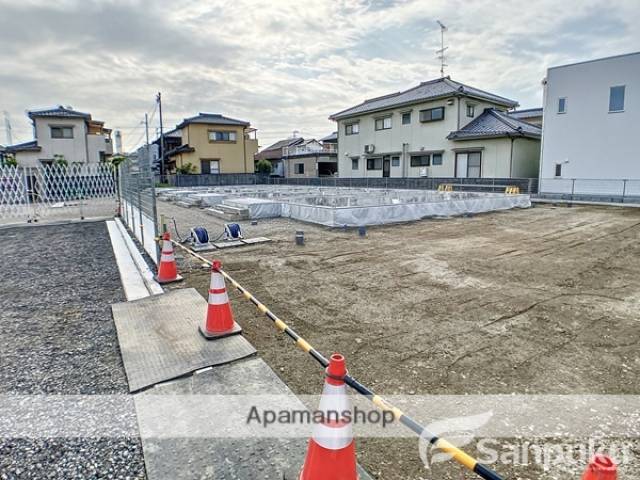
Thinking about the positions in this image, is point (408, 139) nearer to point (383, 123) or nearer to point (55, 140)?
point (383, 123)

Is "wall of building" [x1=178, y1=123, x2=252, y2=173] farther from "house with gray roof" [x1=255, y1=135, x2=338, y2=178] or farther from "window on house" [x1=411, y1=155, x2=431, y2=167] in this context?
"window on house" [x1=411, y1=155, x2=431, y2=167]

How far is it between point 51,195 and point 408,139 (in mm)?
20371

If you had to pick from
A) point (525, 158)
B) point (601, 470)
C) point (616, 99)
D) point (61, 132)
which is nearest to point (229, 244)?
point (601, 470)

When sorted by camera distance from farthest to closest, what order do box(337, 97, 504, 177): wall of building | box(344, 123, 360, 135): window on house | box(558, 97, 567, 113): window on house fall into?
box(344, 123, 360, 135): window on house < box(337, 97, 504, 177): wall of building < box(558, 97, 567, 113): window on house

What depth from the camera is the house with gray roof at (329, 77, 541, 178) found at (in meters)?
20.2

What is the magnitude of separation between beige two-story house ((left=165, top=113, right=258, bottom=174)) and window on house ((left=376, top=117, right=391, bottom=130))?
528 inches

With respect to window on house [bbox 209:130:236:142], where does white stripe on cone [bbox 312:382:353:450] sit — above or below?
below

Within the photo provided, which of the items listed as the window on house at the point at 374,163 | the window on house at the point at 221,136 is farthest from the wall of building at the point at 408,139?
the window on house at the point at 221,136

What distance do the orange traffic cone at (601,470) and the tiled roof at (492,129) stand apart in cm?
2073

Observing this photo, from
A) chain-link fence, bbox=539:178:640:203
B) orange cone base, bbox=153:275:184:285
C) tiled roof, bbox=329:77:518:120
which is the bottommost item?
orange cone base, bbox=153:275:184:285

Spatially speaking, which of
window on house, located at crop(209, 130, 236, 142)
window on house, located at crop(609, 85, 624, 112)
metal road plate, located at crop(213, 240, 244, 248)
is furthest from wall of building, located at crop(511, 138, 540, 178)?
window on house, located at crop(209, 130, 236, 142)

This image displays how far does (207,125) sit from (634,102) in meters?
28.3

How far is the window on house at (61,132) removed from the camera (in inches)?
984

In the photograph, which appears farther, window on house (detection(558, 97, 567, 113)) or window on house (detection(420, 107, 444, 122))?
window on house (detection(420, 107, 444, 122))
